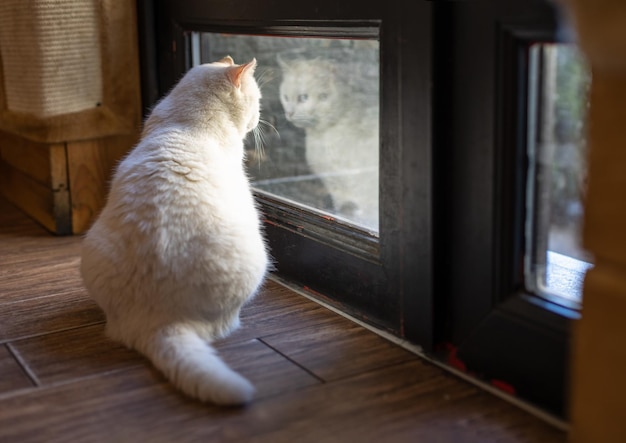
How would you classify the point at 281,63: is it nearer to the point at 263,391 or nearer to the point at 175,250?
the point at 175,250

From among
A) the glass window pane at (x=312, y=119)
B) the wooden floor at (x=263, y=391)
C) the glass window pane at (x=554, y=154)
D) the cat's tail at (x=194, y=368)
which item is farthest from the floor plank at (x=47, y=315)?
the glass window pane at (x=554, y=154)

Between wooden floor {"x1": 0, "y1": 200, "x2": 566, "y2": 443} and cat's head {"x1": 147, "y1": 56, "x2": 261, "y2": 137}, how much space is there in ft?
1.34

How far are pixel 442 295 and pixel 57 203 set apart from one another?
1.34 metres

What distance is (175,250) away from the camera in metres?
1.47

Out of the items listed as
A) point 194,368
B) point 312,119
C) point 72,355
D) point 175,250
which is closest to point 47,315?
point 72,355

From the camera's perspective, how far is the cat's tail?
1.28 metres

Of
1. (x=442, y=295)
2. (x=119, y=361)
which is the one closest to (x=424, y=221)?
(x=442, y=295)

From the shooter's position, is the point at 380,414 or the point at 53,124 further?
the point at 53,124

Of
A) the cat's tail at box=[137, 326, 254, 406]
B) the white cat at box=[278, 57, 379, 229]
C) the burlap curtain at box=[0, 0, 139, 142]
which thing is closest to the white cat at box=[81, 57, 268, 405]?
the cat's tail at box=[137, 326, 254, 406]

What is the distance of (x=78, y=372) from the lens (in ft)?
4.80

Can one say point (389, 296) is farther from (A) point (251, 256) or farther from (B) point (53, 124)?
(B) point (53, 124)

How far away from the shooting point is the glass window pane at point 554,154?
120 cm

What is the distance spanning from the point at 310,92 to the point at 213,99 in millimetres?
553

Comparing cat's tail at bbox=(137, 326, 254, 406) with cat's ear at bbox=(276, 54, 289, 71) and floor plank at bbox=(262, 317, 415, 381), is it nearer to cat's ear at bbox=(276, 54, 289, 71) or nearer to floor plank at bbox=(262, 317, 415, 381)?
floor plank at bbox=(262, 317, 415, 381)
